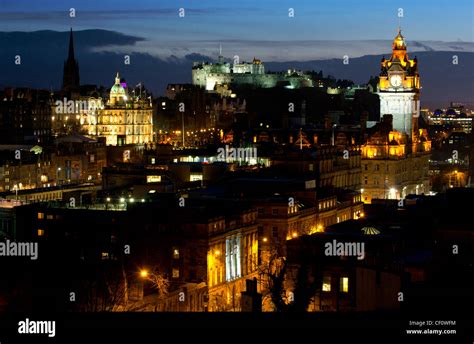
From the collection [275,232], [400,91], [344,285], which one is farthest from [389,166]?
[344,285]

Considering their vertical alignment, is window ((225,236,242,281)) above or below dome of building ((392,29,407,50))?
below

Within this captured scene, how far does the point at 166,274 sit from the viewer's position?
40812 mm

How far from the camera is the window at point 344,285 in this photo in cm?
3350

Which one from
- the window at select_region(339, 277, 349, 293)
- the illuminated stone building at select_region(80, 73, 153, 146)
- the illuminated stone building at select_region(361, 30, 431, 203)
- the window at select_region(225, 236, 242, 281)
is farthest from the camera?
the illuminated stone building at select_region(80, 73, 153, 146)

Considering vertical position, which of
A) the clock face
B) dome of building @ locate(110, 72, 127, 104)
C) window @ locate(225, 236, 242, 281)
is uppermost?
the clock face

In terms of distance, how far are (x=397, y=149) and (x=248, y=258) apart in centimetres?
3494

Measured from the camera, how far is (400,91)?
85.4 meters

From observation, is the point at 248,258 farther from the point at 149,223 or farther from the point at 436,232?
the point at 436,232

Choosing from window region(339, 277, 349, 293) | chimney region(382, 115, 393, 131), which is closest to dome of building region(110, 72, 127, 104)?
chimney region(382, 115, 393, 131)

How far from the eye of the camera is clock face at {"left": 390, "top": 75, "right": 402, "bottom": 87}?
85.7 meters

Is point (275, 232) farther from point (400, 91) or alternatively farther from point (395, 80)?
point (395, 80)

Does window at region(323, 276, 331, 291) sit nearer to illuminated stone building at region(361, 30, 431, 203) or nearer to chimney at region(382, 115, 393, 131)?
illuminated stone building at region(361, 30, 431, 203)

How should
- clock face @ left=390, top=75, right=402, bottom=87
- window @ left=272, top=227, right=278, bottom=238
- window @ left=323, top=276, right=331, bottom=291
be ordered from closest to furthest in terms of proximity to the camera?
window @ left=323, top=276, right=331, bottom=291 < window @ left=272, top=227, right=278, bottom=238 < clock face @ left=390, top=75, right=402, bottom=87

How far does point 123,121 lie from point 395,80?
1943cm
